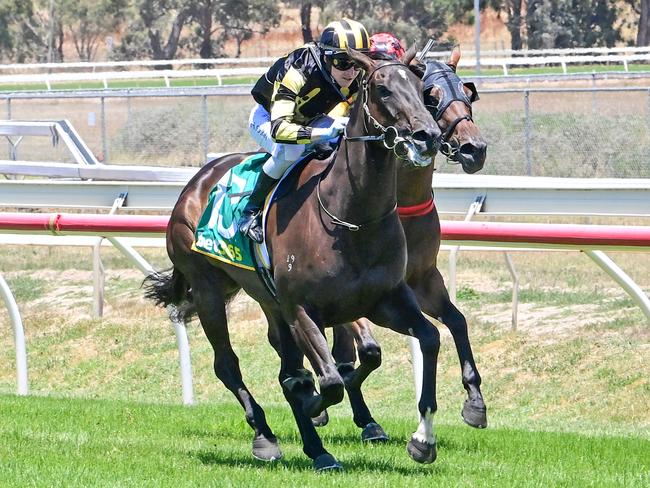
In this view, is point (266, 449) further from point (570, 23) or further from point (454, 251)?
point (570, 23)

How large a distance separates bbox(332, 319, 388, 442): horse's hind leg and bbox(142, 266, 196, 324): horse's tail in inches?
36.7

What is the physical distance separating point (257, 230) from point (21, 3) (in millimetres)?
60483

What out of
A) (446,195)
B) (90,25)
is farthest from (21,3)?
(446,195)

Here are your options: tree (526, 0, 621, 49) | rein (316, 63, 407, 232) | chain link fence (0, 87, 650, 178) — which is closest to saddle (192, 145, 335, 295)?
rein (316, 63, 407, 232)

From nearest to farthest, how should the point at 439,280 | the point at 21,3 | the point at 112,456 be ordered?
the point at 112,456 < the point at 439,280 < the point at 21,3

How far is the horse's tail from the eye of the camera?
7914 millimetres

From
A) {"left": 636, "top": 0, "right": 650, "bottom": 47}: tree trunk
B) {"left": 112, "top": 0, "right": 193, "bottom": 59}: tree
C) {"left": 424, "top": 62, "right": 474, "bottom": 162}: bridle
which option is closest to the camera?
{"left": 424, "top": 62, "right": 474, "bottom": 162}: bridle

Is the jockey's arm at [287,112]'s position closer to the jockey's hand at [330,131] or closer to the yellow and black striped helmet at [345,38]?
the jockey's hand at [330,131]

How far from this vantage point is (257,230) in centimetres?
662

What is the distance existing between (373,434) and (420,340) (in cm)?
139

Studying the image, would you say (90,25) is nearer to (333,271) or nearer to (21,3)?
(21,3)

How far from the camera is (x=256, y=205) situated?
675 cm

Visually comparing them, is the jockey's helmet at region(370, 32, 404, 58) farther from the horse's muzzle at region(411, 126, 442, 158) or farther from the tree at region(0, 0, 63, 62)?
the tree at region(0, 0, 63, 62)

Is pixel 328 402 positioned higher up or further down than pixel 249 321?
higher up
